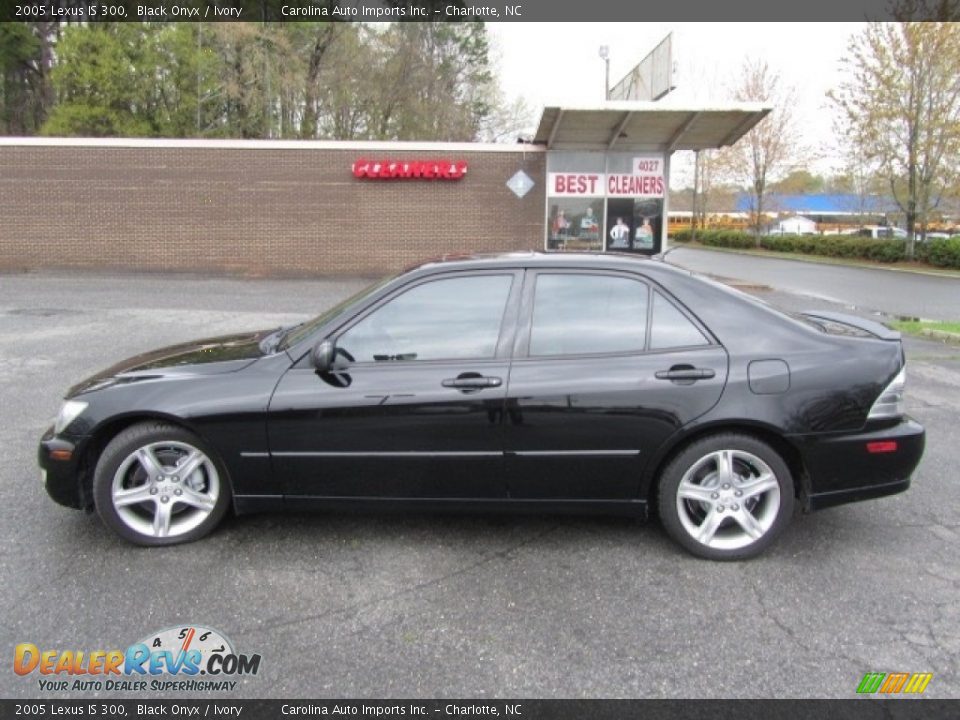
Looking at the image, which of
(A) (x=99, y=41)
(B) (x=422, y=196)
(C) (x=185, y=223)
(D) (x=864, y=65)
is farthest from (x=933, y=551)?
(A) (x=99, y=41)

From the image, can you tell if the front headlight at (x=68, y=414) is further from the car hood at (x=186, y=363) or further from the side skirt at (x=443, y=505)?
the side skirt at (x=443, y=505)

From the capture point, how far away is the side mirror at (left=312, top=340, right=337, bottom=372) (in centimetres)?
322

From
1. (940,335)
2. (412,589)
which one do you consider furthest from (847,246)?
(412,589)

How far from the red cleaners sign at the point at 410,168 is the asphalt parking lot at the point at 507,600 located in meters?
14.6

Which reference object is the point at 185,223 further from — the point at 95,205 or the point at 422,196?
the point at 422,196

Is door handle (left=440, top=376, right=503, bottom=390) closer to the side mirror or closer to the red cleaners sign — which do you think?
the side mirror

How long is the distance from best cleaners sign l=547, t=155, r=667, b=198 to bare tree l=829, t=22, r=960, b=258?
14.0 meters

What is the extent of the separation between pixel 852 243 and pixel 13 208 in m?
32.1

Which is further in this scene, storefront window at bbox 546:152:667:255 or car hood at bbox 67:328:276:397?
storefront window at bbox 546:152:667:255

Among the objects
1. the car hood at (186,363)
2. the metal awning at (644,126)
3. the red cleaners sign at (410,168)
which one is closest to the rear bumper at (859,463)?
the car hood at (186,363)

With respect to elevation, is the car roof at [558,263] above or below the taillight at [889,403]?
above

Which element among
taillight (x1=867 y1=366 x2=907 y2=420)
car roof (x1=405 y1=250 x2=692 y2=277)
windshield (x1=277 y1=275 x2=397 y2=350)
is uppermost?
car roof (x1=405 y1=250 x2=692 y2=277)

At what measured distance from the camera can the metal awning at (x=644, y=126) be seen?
15.1 meters
